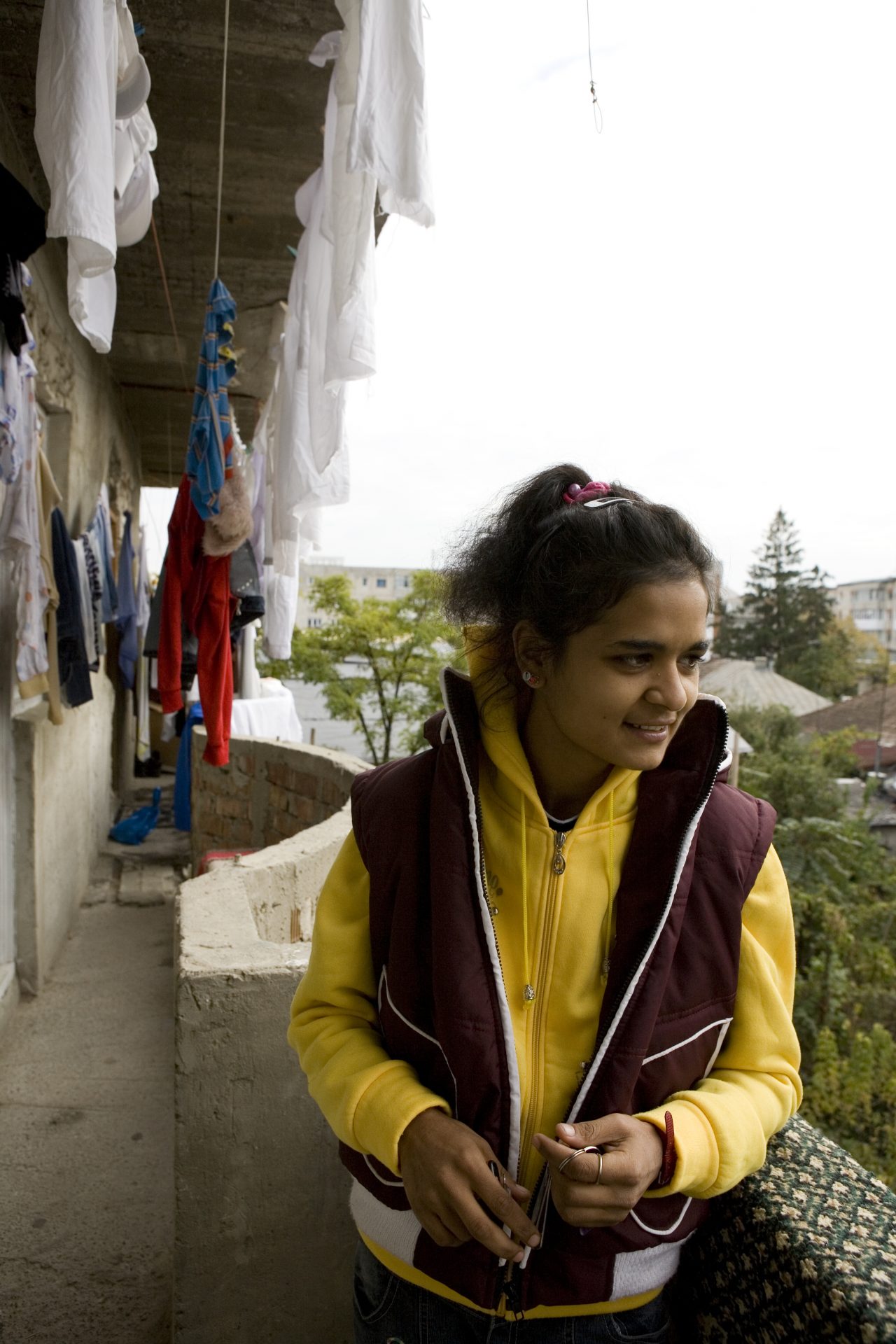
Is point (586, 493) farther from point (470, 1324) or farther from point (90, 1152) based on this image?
point (90, 1152)

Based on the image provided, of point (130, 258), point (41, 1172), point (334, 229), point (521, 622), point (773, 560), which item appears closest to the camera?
point (521, 622)

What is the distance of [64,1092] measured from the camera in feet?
11.1

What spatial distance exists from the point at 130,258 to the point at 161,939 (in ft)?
12.4

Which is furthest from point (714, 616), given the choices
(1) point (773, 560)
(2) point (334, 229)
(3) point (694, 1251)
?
(1) point (773, 560)

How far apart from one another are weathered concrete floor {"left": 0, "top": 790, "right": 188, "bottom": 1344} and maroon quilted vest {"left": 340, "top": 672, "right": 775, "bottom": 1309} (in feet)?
5.32

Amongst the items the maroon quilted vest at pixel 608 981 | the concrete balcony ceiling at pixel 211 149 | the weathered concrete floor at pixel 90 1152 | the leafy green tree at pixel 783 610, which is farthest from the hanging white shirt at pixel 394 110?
the leafy green tree at pixel 783 610

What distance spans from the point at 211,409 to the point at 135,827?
451 cm

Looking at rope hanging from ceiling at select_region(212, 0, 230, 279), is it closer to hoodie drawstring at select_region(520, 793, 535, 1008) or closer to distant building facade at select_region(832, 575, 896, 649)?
hoodie drawstring at select_region(520, 793, 535, 1008)

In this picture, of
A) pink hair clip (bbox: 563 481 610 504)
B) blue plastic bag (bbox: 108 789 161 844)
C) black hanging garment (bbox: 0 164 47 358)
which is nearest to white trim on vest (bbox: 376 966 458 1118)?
pink hair clip (bbox: 563 481 610 504)

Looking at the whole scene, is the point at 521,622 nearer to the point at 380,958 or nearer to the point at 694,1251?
the point at 380,958

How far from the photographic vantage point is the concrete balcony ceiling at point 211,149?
3273mm

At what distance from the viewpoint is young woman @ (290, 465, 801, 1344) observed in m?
1.06

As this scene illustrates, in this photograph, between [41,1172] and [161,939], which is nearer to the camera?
[41,1172]

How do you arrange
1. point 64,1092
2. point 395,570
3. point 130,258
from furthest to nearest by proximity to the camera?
point 395,570, point 130,258, point 64,1092
